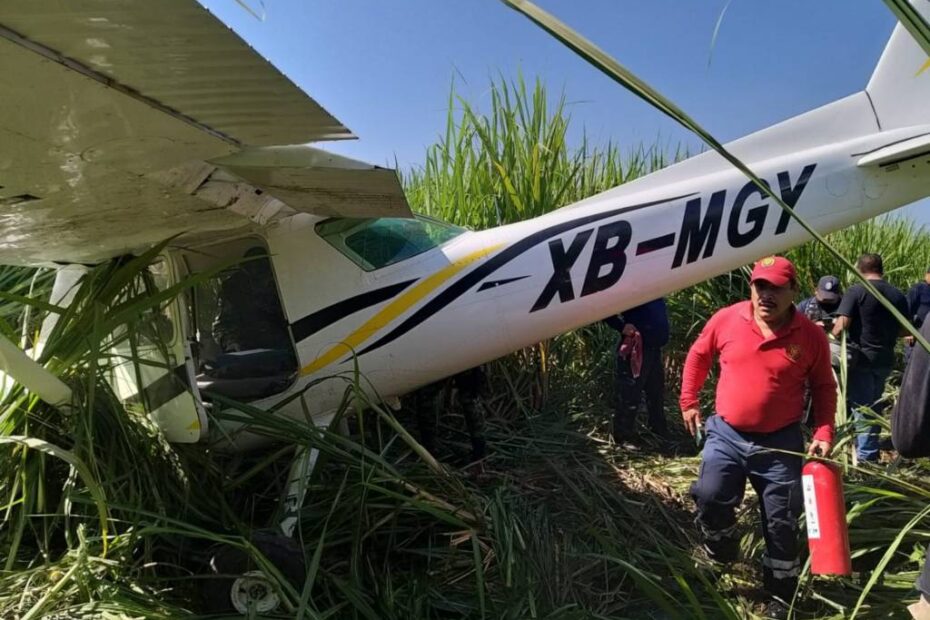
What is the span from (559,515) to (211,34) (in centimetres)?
282

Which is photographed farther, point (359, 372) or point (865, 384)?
point (865, 384)

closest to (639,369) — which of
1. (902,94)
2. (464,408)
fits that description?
(464,408)

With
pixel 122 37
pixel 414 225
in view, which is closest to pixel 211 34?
pixel 122 37

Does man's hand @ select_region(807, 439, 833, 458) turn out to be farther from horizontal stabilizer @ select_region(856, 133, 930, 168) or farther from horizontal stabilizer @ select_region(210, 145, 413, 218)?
horizontal stabilizer @ select_region(210, 145, 413, 218)

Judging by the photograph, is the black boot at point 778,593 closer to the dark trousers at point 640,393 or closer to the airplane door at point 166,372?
the dark trousers at point 640,393

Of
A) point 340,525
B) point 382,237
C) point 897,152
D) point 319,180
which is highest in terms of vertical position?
point 897,152

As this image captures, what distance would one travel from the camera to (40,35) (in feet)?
4.28

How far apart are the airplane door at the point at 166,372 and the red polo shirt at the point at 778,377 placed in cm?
248

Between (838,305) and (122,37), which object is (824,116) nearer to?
(838,305)

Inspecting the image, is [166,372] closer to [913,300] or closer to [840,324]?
[840,324]

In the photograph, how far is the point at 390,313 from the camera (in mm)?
3330

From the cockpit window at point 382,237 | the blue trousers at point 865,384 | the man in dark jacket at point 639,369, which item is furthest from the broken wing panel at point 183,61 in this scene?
the blue trousers at point 865,384

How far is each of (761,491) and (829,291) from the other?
126 inches

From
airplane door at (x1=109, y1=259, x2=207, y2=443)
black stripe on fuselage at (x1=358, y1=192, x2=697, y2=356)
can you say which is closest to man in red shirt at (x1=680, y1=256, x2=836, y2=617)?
black stripe on fuselage at (x1=358, y1=192, x2=697, y2=356)
